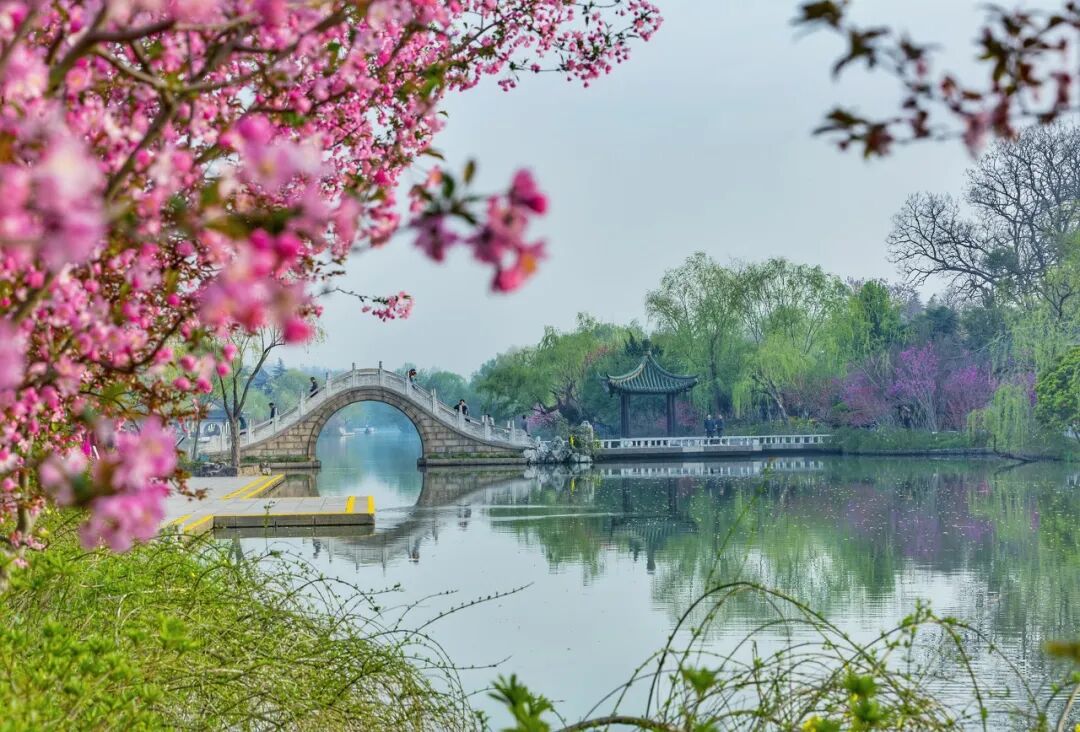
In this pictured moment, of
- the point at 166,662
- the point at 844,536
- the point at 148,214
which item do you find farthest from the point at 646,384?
the point at 148,214

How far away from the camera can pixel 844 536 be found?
12977 millimetres

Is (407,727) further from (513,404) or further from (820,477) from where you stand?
(513,404)

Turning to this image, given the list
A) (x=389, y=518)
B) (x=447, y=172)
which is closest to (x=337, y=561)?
(x=389, y=518)

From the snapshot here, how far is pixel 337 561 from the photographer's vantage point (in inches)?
420

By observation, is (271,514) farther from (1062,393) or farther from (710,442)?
(710,442)

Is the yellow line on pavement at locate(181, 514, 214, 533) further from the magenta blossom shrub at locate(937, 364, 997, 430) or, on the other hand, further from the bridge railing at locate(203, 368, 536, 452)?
the magenta blossom shrub at locate(937, 364, 997, 430)

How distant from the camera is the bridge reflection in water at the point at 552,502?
12516 millimetres

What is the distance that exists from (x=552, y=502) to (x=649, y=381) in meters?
15.4

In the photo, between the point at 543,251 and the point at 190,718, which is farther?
the point at 190,718

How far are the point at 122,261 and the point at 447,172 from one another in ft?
4.40

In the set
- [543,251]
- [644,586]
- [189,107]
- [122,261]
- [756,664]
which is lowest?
[644,586]

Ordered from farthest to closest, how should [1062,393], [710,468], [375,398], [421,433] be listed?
[375,398] → [421,433] → [710,468] → [1062,393]

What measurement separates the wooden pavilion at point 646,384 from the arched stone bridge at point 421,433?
9.95 feet

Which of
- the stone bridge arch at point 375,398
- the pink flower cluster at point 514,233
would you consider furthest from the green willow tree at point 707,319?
the pink flower cluster at point 514,233
